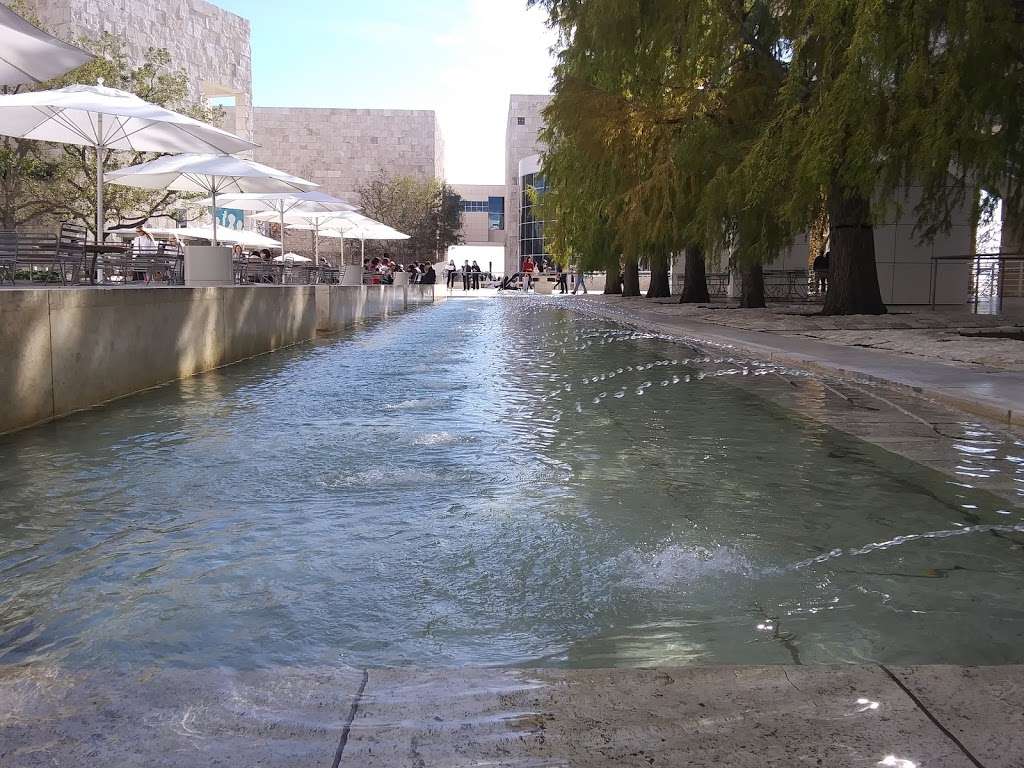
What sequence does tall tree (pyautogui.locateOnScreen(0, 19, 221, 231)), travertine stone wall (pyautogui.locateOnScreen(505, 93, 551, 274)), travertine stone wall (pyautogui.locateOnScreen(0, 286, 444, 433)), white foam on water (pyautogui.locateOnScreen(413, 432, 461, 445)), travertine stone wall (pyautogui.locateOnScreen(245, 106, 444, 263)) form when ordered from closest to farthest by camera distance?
white foam on water (pyautogui.locateOnScreen(413, 432, 461, 445))
travertine stone wall (pyautogui.locateOnScreen(0, 286, 444, 433))
tall tree (pyautogui.locateOnScreen(0, 19, 221, 231))
travertine stone wall (pyautogui.locateOnScreen(245, 106, 444, 263))
travertine stone wall (pyautogui.locateOnScreen(505, 93, 551, 274))

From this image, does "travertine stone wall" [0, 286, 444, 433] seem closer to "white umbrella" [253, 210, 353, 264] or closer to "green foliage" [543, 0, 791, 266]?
"green foliage" [543, 0, 791, 266]

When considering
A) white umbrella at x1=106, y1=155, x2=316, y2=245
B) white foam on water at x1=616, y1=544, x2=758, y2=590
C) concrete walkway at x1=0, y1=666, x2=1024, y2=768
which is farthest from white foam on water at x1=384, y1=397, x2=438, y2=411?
white umbrella at x1=106, y1=155, x2=316, y2=245

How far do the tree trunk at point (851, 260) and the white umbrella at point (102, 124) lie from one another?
11156mm

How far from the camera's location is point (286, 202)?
30.9 metres

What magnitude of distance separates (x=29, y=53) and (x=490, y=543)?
292 inches

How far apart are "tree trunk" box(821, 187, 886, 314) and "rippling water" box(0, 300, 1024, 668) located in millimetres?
12034

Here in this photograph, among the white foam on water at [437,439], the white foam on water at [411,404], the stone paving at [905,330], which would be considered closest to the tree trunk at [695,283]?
the stone paving at [905,330]

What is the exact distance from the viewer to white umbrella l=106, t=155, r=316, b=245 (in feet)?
65.7

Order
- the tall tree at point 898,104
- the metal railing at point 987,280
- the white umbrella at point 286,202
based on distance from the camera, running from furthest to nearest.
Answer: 1. the white umbrella at point 286,202
2. the metal railing at point 987,280
3. the tall tree at point 898,104

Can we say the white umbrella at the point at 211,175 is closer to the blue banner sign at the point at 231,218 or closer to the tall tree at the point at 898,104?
the tall tree at the point at 898,104

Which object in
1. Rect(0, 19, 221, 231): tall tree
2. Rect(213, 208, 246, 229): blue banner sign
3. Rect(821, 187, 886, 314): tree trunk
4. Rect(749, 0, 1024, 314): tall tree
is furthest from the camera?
Rect(213, 208, 246, 229): blue banner sign

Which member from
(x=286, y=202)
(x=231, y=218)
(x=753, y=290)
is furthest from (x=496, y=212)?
(x=753, y=290)

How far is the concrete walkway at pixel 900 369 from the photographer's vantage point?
761cm

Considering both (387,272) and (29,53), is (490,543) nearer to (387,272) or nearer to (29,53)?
(29,53)
